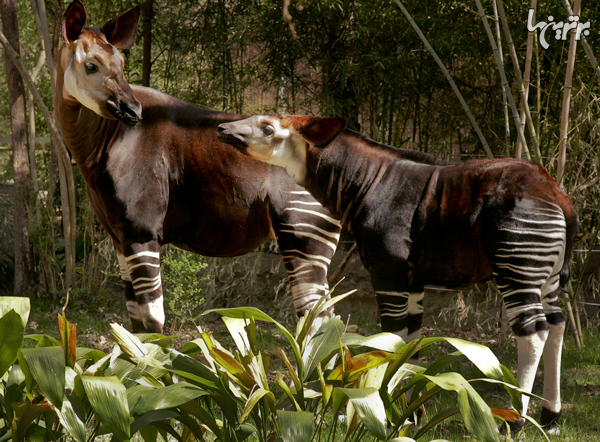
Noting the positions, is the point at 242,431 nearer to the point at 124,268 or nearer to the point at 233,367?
the point at 233,367

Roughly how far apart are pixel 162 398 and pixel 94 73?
1593 mm

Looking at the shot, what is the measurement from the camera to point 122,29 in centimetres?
312

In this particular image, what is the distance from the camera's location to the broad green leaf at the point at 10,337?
1898mm

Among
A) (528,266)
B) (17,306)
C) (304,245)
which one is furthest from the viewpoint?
(304,245)

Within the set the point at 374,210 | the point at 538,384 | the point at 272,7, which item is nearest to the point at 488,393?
the point at 538,384

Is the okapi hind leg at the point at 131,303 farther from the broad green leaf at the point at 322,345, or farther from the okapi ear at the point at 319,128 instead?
the broad green leaf at the point at 322,345

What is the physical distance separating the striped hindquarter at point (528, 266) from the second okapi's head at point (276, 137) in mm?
854

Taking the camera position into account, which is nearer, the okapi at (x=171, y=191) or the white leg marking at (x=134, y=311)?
the okapi at (x=171, y=191)

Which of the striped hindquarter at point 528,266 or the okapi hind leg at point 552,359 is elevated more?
the striped hindquarter at point 528,266

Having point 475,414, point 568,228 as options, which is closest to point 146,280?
point 475,414

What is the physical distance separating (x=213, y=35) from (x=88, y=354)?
4.30 metres

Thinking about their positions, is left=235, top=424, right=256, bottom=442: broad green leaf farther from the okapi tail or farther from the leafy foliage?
the okapi tail

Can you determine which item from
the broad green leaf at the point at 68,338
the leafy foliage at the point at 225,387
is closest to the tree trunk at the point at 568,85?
the leafy foliage at the point at 225,387

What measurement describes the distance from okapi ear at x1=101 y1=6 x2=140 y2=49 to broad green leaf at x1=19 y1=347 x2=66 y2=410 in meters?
1.75
